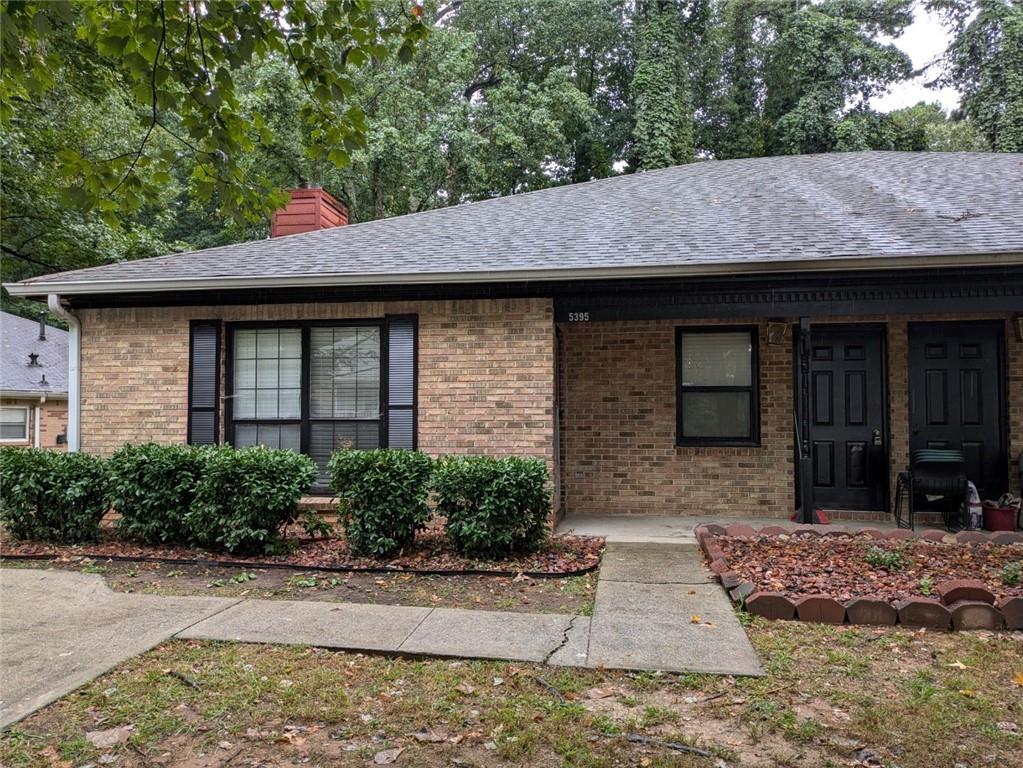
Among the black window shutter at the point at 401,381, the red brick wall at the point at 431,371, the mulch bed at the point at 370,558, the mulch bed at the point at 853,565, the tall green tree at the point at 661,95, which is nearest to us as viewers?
the mulch bed at the point at 853,565

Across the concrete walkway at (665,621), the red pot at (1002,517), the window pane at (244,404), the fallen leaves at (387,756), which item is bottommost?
the fallen leaves at (387,756)

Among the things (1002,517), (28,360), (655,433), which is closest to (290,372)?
(655,433)

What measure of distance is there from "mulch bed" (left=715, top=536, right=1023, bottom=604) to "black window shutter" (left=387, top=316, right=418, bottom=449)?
10.6 feet

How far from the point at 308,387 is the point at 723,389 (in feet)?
15.2

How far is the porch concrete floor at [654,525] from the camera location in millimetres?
6704

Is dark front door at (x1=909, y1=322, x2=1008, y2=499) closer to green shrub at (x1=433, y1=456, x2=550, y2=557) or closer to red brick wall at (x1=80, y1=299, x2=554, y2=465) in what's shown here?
red brick wall at (x1=80, y1=299, x2=554, y2=465)

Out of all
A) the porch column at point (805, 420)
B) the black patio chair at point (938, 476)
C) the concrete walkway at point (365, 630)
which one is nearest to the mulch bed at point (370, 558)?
the concrete walkway at point (365, 630)

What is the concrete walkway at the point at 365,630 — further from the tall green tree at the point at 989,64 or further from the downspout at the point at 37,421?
the tall green tree at the point at 989,64

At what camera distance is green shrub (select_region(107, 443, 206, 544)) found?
6.10m

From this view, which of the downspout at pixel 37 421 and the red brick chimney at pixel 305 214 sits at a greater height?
the red brick chimney at pixel 305 214

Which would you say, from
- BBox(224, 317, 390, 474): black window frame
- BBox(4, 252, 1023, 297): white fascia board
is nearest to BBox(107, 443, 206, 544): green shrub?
BBox(224, 317, 390, 474): black window frame

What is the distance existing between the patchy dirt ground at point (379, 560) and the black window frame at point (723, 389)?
199 centimetres

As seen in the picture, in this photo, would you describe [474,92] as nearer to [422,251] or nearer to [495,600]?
[422,251]

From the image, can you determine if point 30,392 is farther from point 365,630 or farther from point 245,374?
point 365,630
